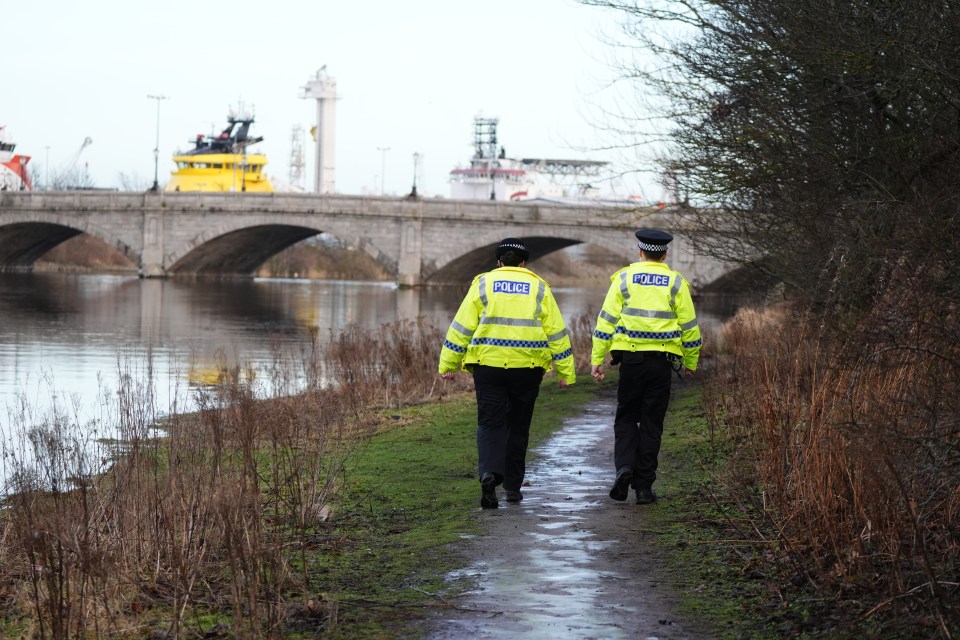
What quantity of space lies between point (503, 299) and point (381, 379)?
28.0ft

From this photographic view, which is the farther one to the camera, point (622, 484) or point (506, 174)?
point (506, 174)

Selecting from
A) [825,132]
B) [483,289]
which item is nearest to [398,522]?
[483,289]

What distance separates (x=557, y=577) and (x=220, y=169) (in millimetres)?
73980

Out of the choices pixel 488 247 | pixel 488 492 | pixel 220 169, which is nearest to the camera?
pixel 488 492

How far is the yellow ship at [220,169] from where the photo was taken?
7631 cm

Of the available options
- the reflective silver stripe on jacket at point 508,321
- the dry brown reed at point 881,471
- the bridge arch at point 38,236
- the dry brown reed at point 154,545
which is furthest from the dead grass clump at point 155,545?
the bridge arch at point 38,236

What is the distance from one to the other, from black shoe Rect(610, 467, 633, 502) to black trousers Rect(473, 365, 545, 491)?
58cm

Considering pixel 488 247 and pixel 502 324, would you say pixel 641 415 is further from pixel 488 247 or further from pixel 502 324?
pixel 488 247

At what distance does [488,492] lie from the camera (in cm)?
774

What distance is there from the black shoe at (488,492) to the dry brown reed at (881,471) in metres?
1.48

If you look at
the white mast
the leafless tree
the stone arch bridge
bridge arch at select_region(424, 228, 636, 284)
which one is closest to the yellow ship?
the white mast

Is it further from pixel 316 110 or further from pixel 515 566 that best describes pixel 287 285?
pixel 515 566

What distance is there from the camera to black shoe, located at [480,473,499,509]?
7711mm

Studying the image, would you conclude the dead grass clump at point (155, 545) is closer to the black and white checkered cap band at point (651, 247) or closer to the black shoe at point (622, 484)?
the black shoe at point (622, 484)
